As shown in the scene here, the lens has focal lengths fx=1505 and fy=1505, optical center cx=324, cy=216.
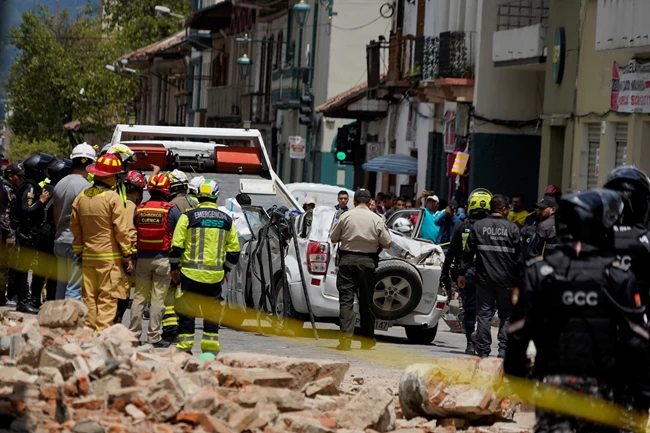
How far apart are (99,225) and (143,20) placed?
66307 mm

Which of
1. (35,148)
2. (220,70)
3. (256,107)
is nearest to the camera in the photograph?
(256,107)

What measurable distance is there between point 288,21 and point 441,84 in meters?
23.4

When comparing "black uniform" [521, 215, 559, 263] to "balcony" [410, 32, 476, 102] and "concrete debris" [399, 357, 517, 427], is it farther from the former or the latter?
"balcony" [410, 32, 476, 102]

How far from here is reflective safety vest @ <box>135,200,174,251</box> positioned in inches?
554

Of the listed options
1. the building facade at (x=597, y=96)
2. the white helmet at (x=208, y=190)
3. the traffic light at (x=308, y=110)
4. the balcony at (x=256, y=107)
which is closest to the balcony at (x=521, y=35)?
the building facade at (x=597, y=96)

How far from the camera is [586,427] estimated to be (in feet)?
22.1

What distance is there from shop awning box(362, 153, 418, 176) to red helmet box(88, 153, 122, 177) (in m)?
23.9

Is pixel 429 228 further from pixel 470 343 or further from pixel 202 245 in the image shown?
pixel 202 245

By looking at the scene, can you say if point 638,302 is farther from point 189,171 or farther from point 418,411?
point 189,171

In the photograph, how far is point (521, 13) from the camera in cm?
3153

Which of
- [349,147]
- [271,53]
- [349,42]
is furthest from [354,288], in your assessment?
[271,53]

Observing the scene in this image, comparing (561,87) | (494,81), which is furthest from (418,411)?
(494,81)

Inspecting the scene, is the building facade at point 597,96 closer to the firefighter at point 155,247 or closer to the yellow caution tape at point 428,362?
the yellow caution tape at point 428,362

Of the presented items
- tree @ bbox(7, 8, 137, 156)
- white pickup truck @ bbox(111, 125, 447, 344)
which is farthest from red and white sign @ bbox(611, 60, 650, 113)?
tree @ bbox(7, 8, 137, 156)
